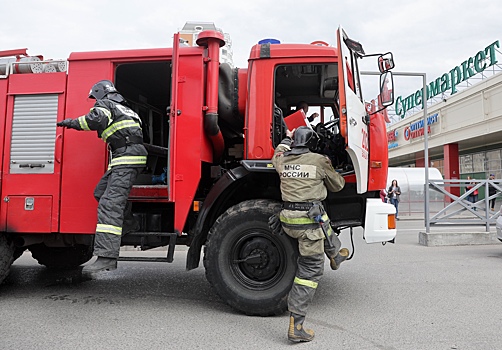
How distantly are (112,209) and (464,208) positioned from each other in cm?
826

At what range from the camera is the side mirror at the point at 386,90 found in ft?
13.3

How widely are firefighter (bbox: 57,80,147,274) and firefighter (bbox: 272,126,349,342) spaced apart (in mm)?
1547

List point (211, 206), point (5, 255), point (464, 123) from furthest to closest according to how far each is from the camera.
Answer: point (464, 123) < point (5, 255) < point (211, 206)

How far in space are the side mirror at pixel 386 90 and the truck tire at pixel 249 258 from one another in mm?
1510

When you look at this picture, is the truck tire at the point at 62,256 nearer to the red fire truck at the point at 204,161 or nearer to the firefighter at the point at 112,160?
the red fire truck at the point at 204,161

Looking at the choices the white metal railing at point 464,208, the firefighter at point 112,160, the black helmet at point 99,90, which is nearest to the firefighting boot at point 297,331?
the firefighter at point 112,160

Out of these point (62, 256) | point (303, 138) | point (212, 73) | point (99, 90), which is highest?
point (212, 73)

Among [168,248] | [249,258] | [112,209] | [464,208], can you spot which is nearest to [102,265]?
[112,209]

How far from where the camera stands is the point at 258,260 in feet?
13.4

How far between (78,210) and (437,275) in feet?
16.4

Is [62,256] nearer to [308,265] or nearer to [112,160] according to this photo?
[112,160]

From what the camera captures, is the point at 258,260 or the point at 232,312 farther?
the point at 232,312

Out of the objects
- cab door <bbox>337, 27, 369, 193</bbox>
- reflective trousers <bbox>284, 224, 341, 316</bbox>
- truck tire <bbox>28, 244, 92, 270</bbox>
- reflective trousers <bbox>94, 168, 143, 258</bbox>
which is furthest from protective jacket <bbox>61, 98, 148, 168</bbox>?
truck tire <bbox>28, 244, 92, 270</bbox>

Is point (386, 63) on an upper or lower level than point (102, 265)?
upper
